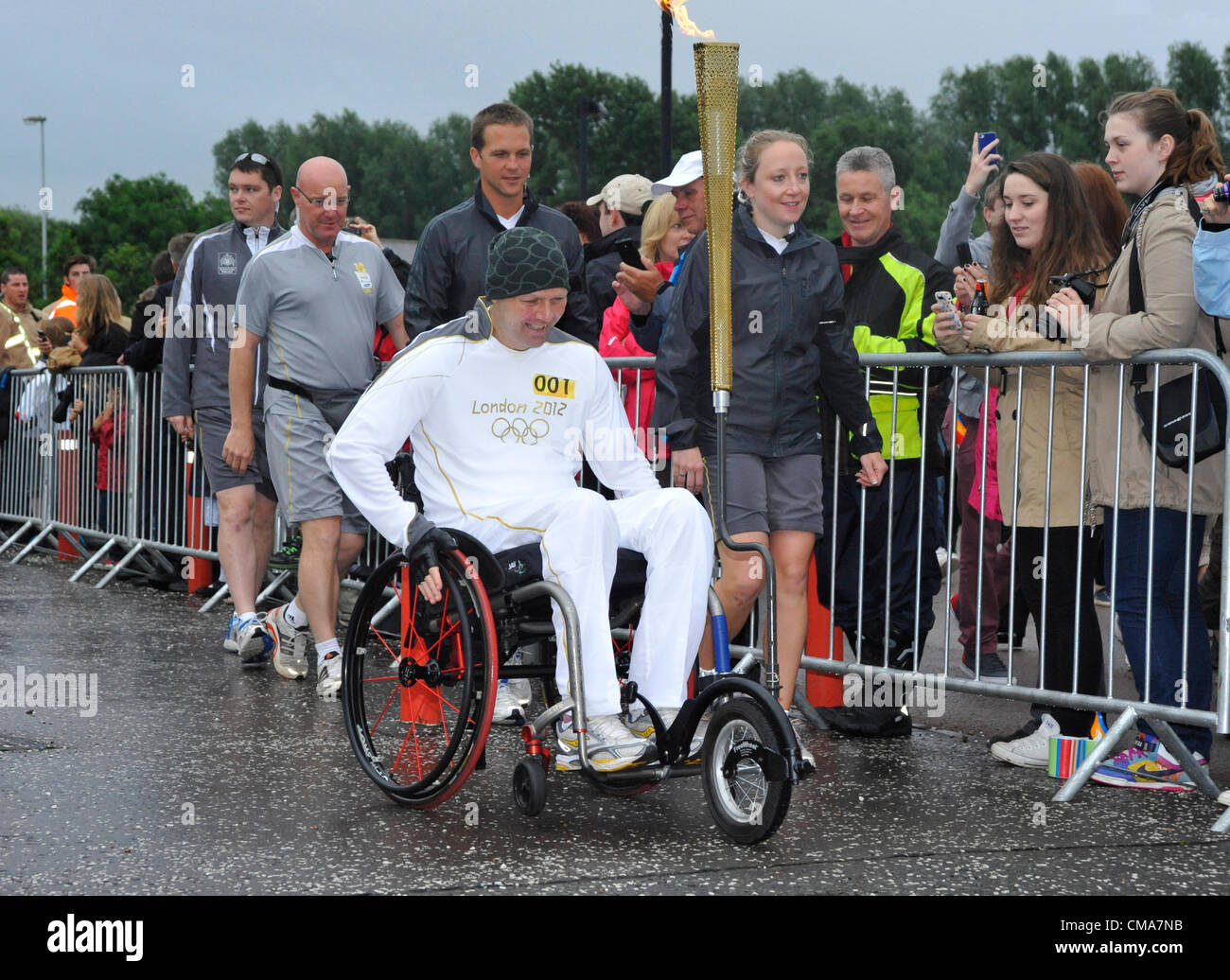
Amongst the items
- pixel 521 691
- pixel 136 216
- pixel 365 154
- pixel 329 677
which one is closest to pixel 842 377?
pixel 521 691

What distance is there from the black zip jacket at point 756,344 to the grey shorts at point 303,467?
1946 millimetres

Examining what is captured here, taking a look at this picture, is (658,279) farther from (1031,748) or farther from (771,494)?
(1031,748)

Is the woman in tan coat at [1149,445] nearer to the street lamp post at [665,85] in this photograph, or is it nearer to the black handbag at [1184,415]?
the black handbag at [1184,415]

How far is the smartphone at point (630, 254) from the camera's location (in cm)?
712

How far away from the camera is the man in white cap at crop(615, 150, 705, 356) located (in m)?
6.69

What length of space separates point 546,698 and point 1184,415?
222 cm

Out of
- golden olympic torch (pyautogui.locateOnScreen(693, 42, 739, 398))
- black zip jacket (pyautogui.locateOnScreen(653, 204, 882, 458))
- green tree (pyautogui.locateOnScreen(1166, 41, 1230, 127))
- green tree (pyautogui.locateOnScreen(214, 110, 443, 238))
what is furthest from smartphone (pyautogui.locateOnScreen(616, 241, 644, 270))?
green tree (pyautogui.locateOnScreen(214, 110, 443, 238))

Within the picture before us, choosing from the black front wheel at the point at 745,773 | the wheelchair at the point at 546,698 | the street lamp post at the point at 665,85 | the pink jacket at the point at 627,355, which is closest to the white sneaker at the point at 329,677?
the wheelchair at the point at 546,698

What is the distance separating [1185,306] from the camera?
506cm

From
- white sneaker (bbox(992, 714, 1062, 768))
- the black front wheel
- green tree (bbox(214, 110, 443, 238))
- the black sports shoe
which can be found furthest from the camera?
green tree (bbox(214, 110, 443, 238))

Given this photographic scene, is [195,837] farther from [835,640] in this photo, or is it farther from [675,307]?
[835,640]

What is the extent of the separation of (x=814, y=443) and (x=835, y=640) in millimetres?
1094

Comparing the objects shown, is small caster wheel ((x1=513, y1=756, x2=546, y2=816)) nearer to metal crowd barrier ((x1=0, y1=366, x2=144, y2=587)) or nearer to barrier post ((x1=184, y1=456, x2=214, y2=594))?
barrier post ((x1=184, y1=456, x2=214, y2=594))

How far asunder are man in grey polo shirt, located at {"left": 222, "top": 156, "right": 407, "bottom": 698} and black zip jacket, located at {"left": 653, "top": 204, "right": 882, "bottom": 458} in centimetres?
198
